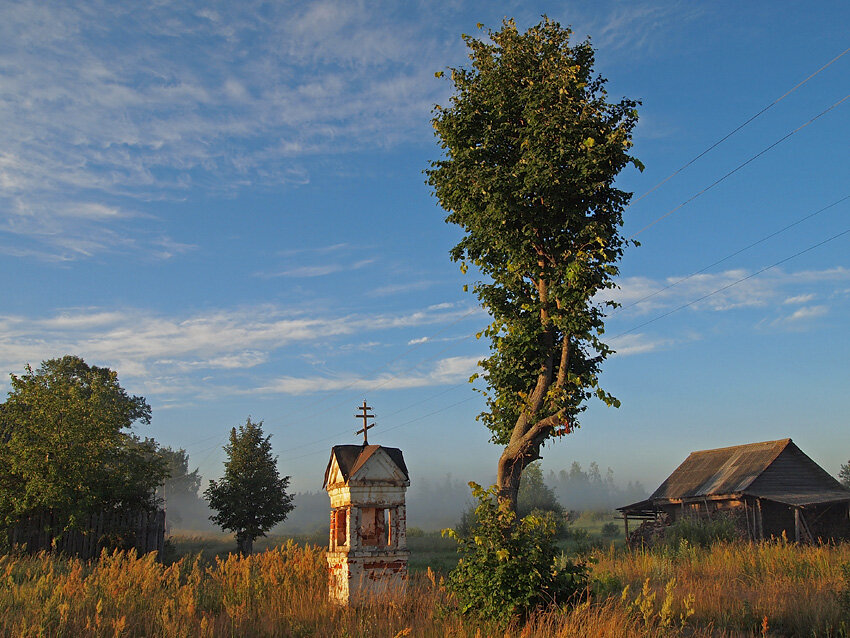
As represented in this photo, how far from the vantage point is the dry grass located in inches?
313

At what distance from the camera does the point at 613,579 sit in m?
13.5

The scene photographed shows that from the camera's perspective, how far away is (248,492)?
112 ft

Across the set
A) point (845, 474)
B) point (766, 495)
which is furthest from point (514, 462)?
point (845, 474)

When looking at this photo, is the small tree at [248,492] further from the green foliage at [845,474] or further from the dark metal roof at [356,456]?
the green foliage at [845,474]

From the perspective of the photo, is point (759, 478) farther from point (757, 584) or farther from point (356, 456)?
point (356, 456)

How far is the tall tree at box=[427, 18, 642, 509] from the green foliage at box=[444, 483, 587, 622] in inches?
24.6

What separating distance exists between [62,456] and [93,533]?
129 inches

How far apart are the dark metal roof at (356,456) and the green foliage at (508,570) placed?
64.2 inches

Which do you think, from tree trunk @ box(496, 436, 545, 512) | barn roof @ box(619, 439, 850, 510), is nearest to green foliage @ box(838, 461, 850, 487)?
barn roof @ box(619, 439, 850, 510)

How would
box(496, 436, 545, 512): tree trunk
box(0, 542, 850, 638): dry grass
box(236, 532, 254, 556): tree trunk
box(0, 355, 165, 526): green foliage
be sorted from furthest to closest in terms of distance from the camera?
box(236, 532, 254, 556): tree trunk, box(0, 355, 165, 526): green foliage, box(496, 436, 545, 512): tree trunk, box(0, 542, 850, 638): dry grass

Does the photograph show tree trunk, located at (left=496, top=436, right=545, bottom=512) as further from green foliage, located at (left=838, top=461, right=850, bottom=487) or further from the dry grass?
green foliage, located at (left=838, top=461, right=850, bottom=487)

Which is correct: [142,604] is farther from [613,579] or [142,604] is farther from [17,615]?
[613,579]

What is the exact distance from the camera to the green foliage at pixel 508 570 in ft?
28.4

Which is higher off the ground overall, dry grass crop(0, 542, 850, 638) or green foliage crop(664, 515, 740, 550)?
dry grass crop(0, 542, 850, 638)
